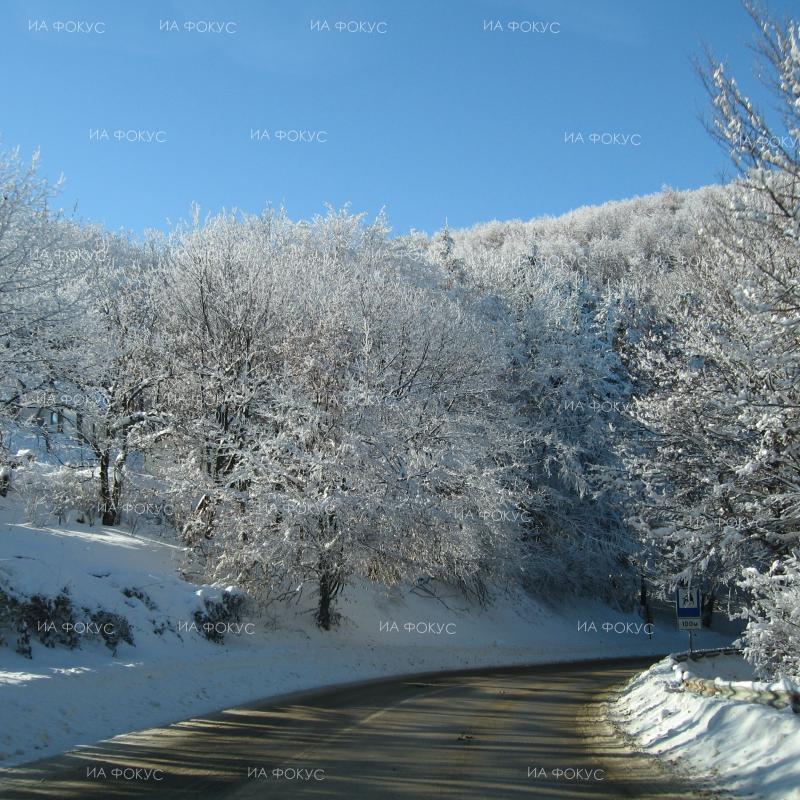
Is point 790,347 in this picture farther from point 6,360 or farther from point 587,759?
point 6,360

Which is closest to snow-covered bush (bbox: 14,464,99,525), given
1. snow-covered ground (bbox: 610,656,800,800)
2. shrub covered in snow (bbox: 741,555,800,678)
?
→ snow-covered ground (bbox: 610,656,800,800)

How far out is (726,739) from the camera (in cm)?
815

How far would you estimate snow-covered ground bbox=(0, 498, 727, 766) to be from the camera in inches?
406

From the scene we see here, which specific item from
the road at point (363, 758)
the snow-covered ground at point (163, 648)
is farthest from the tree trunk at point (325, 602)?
the road at point (363, 758)

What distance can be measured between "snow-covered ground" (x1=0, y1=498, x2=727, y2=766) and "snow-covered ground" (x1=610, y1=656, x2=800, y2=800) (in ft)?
23.7

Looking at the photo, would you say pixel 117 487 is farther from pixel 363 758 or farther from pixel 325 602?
pixel 363 758

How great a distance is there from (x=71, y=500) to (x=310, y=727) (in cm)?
1453

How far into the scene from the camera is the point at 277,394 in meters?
20.1

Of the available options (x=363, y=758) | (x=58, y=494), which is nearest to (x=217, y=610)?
(x=58, y=494)

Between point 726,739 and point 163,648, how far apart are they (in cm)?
1073

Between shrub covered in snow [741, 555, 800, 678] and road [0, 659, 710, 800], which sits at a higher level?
shrub covered in snow [741, 555, 800, 678]

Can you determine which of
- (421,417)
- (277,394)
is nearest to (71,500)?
(277,394)

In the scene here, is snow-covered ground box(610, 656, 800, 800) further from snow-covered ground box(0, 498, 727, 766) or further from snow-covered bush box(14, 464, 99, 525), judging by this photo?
snow-covered bush box(14, 464, 99, 525)

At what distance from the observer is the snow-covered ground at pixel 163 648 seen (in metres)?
10.3
